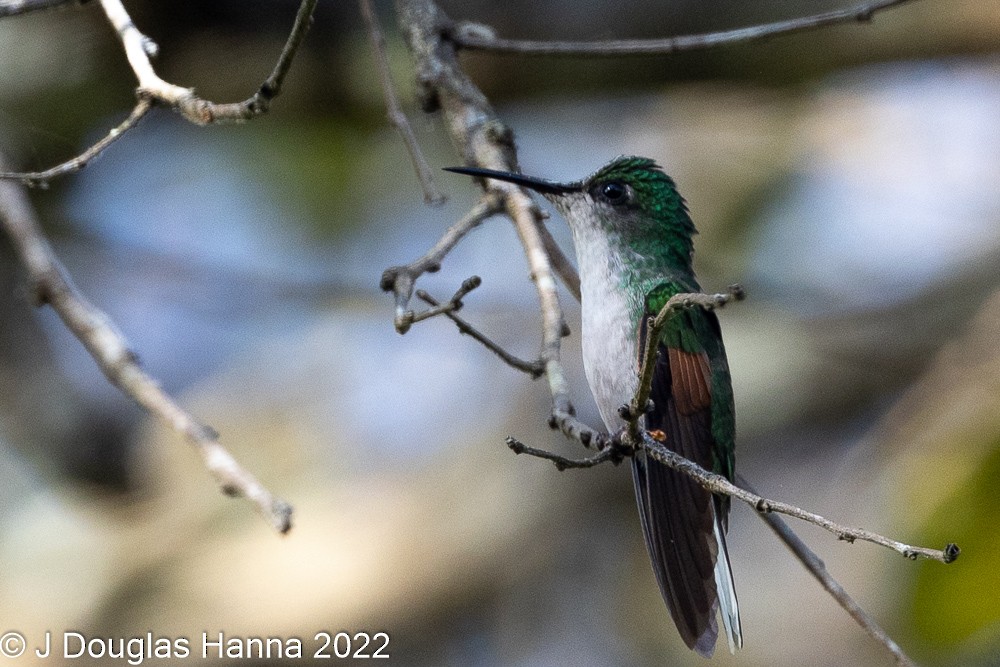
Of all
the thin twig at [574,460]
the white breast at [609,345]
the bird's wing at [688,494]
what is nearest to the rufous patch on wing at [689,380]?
the bird's wing at [688,494]

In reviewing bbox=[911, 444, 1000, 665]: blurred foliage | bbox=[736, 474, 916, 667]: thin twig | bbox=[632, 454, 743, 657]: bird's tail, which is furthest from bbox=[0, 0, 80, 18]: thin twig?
bbox=[911, 444, 1000, 665]: blurred foliage

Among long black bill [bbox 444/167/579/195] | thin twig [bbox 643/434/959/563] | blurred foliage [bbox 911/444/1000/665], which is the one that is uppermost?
long black bill [bbox 444/167/579/195]

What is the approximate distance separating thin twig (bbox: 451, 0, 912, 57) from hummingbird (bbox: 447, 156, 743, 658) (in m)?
0.47

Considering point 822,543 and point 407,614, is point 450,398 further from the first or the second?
point 822,543

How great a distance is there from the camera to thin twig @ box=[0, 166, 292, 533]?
2.28m

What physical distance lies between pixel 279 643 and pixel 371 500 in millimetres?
1053

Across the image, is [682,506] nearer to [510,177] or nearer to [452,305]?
[452,305]

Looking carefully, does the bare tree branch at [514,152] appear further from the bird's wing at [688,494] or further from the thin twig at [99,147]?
the thin twig at [99,147]

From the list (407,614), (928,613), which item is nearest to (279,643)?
(407,614)

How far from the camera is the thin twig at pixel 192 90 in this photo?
223 centimetres

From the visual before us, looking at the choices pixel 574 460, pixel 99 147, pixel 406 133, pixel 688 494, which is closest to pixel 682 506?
pixel 688 494

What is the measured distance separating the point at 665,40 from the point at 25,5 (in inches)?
75.1

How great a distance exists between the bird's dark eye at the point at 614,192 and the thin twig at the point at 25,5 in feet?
5.93

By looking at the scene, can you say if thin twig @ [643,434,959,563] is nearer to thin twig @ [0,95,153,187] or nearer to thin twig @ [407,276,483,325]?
thin twig @ [407,276,483,325]
